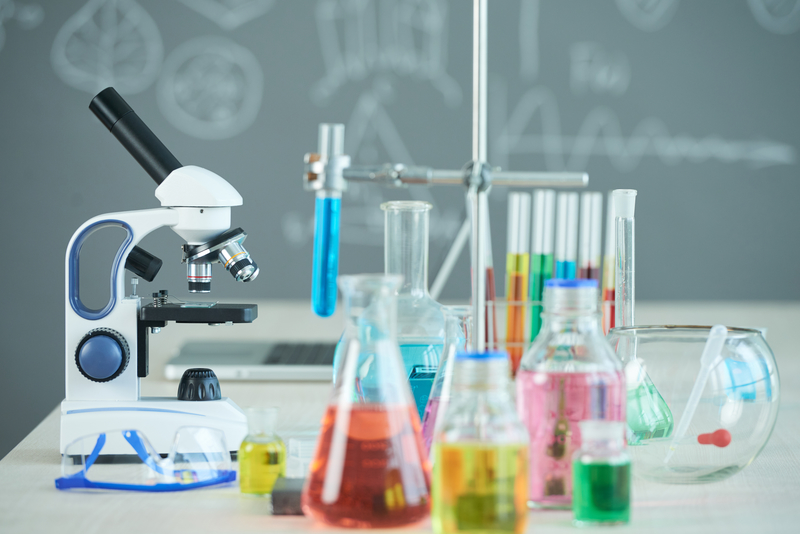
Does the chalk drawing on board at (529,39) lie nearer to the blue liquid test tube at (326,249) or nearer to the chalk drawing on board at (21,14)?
the chalk drawing on board at (21,14)

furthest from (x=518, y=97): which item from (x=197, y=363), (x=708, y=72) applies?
(x=197, y=363)

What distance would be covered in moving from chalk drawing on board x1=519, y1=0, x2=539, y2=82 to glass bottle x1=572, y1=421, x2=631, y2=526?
2.08 metres

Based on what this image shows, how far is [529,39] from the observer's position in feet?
8.24

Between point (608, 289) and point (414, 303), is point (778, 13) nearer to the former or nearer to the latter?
point (608, 289)

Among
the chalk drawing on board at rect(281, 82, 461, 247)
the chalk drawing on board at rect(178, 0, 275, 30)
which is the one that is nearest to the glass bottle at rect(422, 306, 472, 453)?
the chalk drawing on board at rect(281, 82, 461, 247)

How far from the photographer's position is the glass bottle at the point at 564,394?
23.5 inches

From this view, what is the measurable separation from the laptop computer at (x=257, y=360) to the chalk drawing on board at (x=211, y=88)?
39.2 inches

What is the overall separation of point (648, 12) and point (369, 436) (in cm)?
230

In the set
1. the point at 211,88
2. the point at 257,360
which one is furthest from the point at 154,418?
the point at 211,88

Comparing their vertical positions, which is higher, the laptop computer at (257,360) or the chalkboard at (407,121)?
the chalkboard at (407,121)

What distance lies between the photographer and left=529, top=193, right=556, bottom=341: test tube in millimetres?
1348

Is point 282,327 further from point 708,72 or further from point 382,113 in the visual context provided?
point 708,72

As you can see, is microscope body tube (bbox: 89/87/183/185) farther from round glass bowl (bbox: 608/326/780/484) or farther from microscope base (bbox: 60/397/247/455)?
round glass bowl (bbox: 608/326/780/484)

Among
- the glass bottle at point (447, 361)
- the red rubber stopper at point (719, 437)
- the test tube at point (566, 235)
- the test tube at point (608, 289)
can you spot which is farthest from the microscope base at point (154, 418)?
the test tube at point (566, 235)
